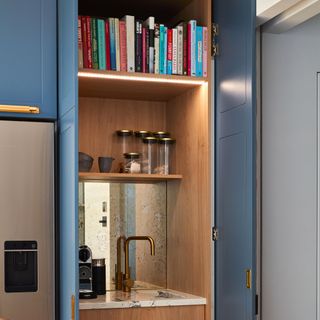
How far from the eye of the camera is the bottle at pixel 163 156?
3852 millimetres

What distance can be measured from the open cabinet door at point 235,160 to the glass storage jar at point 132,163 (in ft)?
1.38

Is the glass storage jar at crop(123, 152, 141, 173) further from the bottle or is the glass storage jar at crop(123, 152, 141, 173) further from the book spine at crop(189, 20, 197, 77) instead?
the book spine at crop(189, 20, 197, 77)

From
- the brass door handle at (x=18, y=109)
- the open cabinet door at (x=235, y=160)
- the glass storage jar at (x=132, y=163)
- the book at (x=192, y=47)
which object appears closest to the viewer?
the open cabinet door at (x=235, y=160)

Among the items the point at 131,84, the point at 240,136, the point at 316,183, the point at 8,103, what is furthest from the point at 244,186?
the point at 8,103

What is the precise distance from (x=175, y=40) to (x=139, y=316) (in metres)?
1.39

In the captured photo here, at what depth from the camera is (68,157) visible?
3.24 meters

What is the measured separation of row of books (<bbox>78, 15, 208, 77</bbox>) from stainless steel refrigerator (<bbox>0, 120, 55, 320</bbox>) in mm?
458

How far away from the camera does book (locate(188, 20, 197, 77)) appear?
3631mm

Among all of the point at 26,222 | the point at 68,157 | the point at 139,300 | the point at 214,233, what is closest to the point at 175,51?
the point at 68,157

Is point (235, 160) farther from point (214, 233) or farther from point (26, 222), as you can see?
point (26, 222)

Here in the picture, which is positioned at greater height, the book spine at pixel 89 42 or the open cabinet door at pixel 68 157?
the book spine at pixel 89 42

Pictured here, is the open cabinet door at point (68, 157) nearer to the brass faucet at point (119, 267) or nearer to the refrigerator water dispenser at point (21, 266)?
the refrigerator water dispenser at point (21, 266)

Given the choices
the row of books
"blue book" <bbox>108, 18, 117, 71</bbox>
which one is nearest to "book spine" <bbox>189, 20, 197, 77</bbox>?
the row of books

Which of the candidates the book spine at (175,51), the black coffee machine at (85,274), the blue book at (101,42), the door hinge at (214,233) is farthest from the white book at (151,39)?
the black coffee machine at (85,274)
